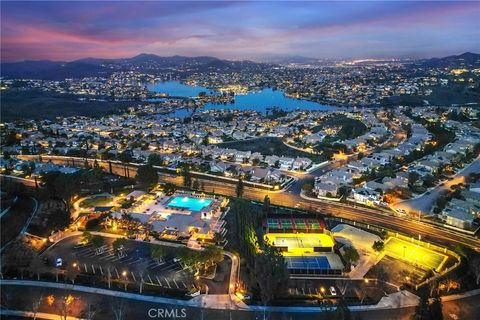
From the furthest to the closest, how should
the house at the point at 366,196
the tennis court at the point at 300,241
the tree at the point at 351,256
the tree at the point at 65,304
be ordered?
the house at the point at 366,196
the tennis court at the point at 300,241
the tree at the point at 351,256
the tree at the point at 65,304

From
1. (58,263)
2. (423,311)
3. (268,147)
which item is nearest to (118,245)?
(58,263)

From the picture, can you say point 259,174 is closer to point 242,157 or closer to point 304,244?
point 242,157

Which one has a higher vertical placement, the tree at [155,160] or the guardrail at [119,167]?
the tree at [155,160]

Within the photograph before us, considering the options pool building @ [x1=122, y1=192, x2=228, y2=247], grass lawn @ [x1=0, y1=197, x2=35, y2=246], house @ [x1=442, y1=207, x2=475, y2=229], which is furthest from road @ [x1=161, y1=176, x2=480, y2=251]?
grass lawn @ [x1=0, y1=197, x2=35, y2=246]

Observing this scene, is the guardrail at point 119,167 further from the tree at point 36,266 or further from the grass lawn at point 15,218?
the tree at point 36,266

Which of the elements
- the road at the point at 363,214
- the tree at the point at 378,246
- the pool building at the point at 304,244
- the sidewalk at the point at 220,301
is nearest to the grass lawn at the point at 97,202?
the road at the point at 363,214

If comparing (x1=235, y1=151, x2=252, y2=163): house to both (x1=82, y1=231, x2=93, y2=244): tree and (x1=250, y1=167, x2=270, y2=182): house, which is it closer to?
(x1=250, y1=167, x2=270, y2=182): house
